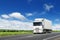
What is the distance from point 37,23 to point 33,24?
4.31ft

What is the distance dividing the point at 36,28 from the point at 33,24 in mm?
1504

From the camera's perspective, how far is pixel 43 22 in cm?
5484

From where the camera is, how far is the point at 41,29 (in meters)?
54.6

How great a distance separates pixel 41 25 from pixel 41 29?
136 centimetres

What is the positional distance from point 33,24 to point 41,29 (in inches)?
110

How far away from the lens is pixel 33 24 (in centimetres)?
5434

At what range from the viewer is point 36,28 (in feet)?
179

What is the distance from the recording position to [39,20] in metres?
53.4

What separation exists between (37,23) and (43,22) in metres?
2.12

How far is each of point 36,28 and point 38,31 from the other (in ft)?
4.41

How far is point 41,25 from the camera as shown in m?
53.9

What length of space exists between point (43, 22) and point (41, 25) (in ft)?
4.61
